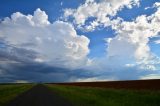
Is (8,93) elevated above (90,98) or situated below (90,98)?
above

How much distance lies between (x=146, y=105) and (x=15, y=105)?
30.8ft

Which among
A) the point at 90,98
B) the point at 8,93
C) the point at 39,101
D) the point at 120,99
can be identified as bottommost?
the point at 39,101

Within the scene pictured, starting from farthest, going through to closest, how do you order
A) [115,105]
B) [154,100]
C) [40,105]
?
[154,100]
[115,105]
[40,105]

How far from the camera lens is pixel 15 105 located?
69.5 ft

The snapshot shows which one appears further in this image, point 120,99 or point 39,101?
point 120,99

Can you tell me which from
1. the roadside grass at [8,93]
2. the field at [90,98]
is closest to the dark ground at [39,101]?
the field at [90,98]

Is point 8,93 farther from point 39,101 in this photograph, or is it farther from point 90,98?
point 39,101

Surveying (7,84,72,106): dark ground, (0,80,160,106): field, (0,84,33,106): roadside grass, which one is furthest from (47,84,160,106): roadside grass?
(0,84,33,106): roadside grass

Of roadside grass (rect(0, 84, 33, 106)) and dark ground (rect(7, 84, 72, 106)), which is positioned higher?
roadside grass (rect(0, 84, 33, 106))

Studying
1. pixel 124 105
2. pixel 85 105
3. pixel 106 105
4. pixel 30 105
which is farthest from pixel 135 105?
pixel 30 105

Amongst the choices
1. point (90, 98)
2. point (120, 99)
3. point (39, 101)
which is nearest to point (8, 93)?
point (90, 98)

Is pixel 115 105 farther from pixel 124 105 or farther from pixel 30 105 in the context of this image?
pixel 30 105

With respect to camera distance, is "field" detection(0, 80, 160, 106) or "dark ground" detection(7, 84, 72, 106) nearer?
"dark ground" detection(7, 84, 72, 106)

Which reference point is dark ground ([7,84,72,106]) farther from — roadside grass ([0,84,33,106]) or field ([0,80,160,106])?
roadside grass ([0,84,33,106])
